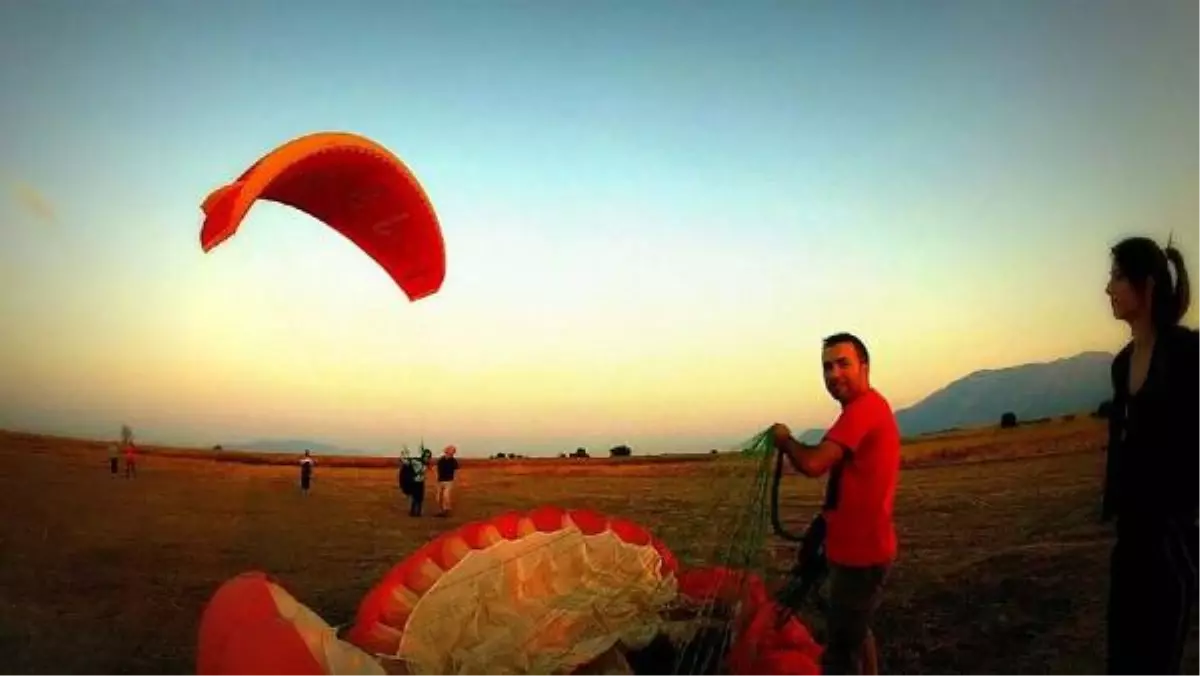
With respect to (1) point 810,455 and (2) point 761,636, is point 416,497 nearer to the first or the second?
(2) point 761,636

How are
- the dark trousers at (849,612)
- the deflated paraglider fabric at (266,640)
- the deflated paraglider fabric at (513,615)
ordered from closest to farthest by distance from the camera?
the deflated paraglider fabric at (266,640)
the deflated paraglider fabric at (513,615)
the dark trousers at (849,612)

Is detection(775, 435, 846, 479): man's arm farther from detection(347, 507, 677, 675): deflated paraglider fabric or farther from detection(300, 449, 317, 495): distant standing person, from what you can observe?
detection(300, 449, 317, 495): distant standing person

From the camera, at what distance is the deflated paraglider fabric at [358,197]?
96.0 inches

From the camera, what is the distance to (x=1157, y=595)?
167 cm

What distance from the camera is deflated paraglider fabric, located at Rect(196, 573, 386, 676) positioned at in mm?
1906

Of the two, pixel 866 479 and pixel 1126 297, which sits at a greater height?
pixel 1126 297

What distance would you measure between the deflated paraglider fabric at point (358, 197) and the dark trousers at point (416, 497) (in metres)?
4.86

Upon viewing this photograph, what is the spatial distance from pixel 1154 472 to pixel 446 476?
7.62 m

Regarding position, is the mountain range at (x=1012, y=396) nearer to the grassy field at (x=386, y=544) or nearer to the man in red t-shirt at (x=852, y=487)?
the grassy field at (x=386, y=544)

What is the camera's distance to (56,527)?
14.6 ft

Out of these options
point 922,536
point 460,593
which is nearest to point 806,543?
point 460,593

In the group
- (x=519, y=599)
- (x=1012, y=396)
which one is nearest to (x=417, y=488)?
(x=1012, y=396)

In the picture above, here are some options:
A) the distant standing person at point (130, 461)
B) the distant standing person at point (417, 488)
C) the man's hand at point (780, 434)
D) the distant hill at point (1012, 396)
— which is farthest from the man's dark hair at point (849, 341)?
the distant standing person at point (417, 488)

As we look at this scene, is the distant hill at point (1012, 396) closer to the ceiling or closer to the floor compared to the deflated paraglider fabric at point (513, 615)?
closer to the ceiling
